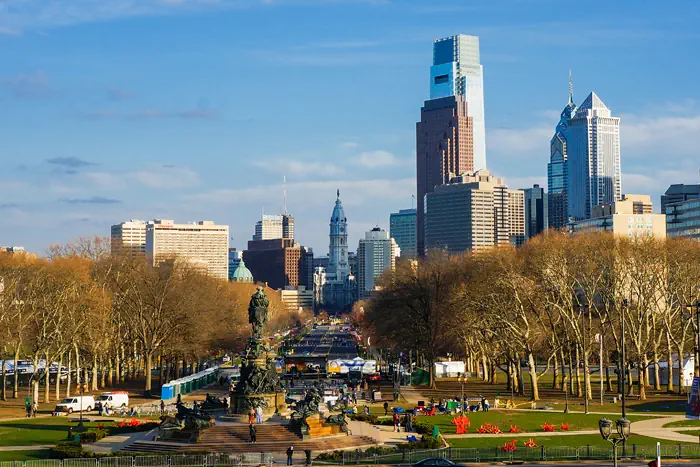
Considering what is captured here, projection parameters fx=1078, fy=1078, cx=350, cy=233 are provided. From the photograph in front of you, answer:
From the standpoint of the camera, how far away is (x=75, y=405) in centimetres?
9356

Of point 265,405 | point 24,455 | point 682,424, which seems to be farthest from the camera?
point 682,424

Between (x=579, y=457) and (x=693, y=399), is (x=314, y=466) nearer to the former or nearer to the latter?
(x=579, y=457)

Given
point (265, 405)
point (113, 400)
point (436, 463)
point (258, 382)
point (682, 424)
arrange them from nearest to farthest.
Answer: point (436, 463) < point (265, 405) < point (258, 382) < point (682, 424) < point (113, 400)

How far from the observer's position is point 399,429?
75.9 m

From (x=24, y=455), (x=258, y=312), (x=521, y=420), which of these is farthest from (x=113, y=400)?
(x=521, y=420)

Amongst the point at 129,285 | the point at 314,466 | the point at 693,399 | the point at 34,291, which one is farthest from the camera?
the point at 129,285

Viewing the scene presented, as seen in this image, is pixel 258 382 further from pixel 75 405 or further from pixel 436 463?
pixel 75 405

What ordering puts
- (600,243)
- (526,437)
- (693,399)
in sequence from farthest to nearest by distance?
(600,243), (526,437), (693,399)

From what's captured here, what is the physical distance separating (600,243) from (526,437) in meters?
55.9

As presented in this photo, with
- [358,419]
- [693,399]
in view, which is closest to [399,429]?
[358,419]

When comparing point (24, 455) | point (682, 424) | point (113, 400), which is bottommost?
point (24, 455)

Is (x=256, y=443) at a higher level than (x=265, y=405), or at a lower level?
lower

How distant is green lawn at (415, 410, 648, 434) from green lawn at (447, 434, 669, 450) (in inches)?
181

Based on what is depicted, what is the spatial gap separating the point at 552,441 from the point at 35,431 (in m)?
36.6
